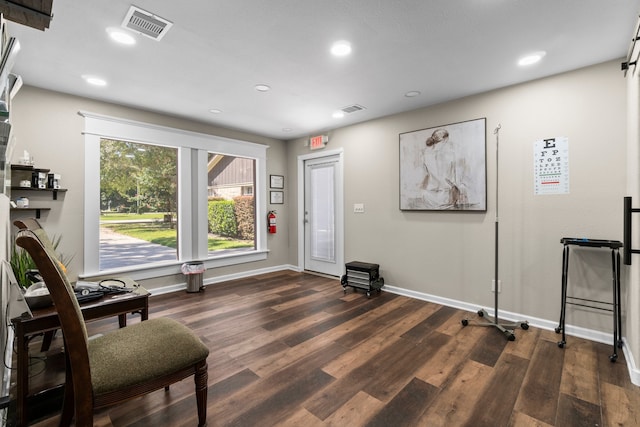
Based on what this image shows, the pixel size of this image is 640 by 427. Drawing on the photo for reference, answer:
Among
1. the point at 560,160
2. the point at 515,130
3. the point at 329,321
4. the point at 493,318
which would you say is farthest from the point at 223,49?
the point at 493,318

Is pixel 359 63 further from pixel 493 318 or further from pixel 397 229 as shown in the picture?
pixel 493 318

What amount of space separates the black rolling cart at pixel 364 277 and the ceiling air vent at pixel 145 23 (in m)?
3.40

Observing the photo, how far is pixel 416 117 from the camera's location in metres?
3.99

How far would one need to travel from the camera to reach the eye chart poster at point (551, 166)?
2895 millimetres

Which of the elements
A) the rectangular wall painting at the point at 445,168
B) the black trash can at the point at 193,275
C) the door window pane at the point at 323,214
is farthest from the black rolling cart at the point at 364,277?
the black trash can at the point at 193,275

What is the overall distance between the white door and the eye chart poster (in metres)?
2.67

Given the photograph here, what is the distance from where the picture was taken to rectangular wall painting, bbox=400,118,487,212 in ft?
11.3

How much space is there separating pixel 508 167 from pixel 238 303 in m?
3.56

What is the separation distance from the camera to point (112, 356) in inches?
56.3

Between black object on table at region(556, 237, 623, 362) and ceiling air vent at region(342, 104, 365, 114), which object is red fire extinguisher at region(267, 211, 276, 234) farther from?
black object on table at region(556, 237, 623, 362)

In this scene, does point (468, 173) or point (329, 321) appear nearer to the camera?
point (329, 321)

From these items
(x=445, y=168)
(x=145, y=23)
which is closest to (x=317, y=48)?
(x=145, y=23)

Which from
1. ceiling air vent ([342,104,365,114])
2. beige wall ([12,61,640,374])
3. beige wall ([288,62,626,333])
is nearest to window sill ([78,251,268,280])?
beige wall ([12,61,640,374])

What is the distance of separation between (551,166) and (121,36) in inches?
159
